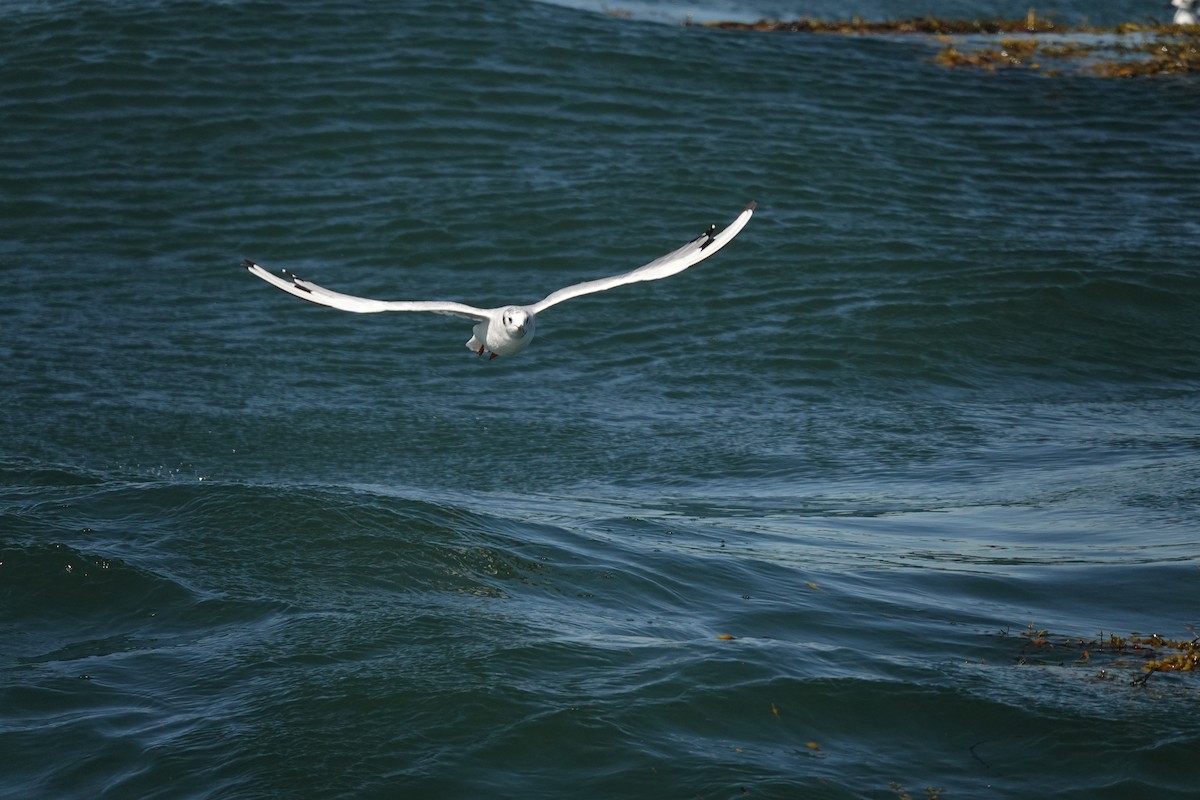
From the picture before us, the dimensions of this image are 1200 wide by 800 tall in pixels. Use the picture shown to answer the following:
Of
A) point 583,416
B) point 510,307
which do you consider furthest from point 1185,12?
point 510,307

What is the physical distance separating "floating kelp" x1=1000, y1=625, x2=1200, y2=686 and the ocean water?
7cm

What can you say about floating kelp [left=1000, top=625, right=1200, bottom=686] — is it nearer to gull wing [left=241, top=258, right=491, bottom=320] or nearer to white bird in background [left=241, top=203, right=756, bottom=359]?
white bird in background [left=241, top=203, right=756, bottom=359]

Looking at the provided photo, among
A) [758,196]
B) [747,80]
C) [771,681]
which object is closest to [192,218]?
[758,196]

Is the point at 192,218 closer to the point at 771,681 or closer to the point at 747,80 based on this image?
the point at 747,80

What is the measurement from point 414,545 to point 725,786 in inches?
186

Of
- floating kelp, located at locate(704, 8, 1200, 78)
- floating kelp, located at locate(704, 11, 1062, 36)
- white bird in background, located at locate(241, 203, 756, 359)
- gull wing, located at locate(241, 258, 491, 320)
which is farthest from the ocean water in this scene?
gull wing, located at locate(241, 258, 491, 320)

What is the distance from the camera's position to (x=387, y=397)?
18.7 metres

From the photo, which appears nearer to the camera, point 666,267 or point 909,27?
point 666,267

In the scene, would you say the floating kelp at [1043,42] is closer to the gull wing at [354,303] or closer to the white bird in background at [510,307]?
the white bird in background at [510,307]

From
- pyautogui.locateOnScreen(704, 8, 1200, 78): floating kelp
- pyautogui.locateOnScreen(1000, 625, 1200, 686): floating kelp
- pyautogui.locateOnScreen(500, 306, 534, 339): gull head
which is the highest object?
pyautogui.locateOnScreen(704, 8, 1200, 78): floating kelp

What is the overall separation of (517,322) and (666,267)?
4.21ft

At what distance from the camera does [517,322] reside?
985 centimetres

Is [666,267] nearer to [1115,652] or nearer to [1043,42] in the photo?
[1115,652]

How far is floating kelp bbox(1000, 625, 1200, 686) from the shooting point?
9.73m
